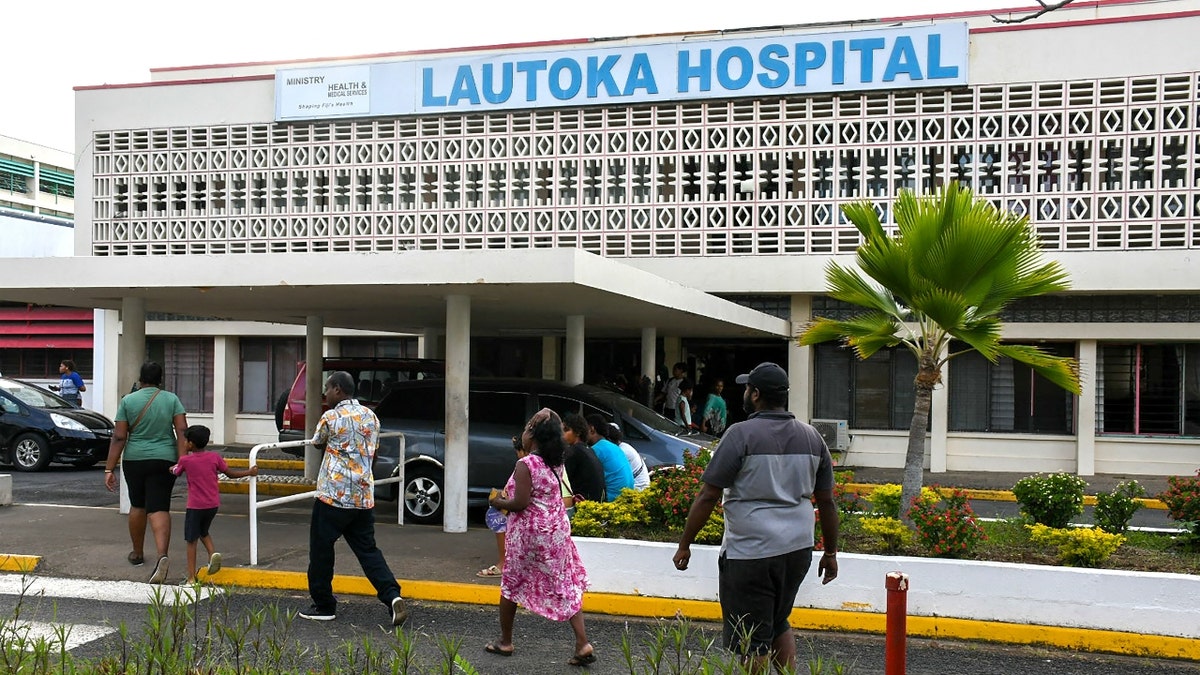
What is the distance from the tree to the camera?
881 centimetres

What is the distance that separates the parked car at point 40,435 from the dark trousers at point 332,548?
12082 millimetres

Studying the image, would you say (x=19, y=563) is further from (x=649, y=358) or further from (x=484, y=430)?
(x=649, y=358)

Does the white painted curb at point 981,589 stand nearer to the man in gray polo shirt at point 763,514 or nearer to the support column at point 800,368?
the man in gray polo shirt at point 763,514

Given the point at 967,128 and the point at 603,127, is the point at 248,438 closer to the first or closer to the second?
the point at 603,127

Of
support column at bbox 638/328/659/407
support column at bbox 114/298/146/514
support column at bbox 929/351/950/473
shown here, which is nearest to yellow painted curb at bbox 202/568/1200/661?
support column at bbox 114/298/146/514

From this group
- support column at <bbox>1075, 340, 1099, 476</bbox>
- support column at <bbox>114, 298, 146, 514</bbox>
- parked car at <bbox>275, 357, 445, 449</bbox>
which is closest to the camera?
support column at <bbox>114, 298, 146, 514</bbox>

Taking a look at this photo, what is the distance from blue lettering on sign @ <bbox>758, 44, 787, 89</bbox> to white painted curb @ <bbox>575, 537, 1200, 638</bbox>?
39.5 ft

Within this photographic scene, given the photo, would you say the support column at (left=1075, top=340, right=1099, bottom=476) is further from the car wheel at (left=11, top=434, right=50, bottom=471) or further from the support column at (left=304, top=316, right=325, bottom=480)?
the car wheel at (left=11, top=434, right=50, bottom=471)

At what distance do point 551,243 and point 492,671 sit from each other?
13683 millimetres

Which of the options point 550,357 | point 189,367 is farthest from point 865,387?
point 189,367

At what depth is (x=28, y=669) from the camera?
14.5 ft

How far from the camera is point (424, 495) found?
38.7ft

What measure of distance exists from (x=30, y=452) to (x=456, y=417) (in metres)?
10.3

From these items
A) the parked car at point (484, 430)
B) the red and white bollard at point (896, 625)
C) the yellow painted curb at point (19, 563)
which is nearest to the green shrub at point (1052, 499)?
the parked car at point (484, 430)
